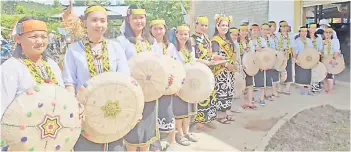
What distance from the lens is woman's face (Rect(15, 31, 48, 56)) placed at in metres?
2.39

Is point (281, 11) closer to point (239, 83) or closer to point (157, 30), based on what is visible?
point (239, 83)

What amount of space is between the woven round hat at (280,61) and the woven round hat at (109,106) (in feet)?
11.3

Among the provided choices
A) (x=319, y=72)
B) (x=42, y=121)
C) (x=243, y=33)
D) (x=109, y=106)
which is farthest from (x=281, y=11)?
(x=42, y=121)

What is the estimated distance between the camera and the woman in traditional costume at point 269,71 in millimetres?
5593

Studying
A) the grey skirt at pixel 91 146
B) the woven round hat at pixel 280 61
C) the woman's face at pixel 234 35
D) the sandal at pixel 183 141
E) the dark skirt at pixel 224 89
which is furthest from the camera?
the woven round hat at pixel 280 61

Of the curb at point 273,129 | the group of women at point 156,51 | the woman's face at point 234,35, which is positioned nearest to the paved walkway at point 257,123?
the curb at point 273,129

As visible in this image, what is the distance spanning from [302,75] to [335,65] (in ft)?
1.89

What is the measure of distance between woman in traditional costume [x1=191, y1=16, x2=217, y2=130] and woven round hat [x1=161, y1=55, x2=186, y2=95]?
63 cm

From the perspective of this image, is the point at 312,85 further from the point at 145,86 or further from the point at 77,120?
the point at 77,120

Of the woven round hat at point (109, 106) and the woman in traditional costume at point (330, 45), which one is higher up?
the woman in traditional costume at point (330, 45)

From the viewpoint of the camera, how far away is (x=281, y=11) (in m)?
6.42

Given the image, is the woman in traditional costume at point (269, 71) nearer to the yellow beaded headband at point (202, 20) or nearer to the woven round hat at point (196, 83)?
the yellow beaded headband at point (202, 20)

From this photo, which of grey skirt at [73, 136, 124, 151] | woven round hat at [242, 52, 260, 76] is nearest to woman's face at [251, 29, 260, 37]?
woven round hat at [242, 52, 260, 76]

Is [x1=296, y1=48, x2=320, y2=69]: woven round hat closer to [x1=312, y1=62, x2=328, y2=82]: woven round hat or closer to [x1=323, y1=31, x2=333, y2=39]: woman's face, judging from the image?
[x1=312, y1=62, x2=328, y2=82]: woven round hat
